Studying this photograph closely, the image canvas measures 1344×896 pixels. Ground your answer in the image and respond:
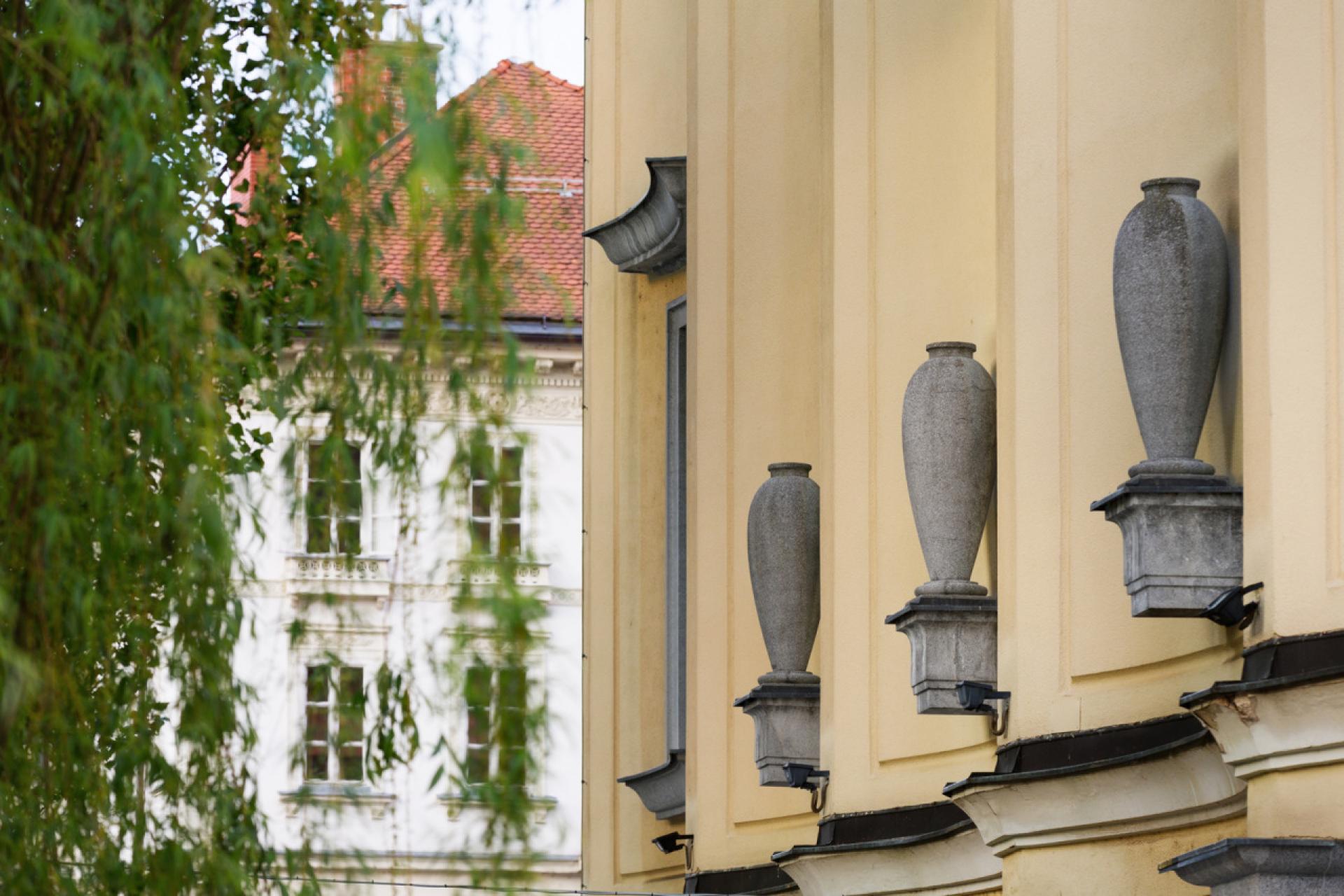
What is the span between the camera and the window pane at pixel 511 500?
4879mm

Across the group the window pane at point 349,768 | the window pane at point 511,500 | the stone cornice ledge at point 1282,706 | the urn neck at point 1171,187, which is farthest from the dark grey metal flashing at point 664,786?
the window pane at point 511,500

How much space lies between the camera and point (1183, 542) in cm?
843

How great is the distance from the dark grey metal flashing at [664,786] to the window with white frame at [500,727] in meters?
12.7

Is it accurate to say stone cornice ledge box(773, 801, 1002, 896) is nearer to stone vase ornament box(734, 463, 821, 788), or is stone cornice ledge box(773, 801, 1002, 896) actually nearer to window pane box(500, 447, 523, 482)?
stone vase ornament box(734, 463, 821, 788)

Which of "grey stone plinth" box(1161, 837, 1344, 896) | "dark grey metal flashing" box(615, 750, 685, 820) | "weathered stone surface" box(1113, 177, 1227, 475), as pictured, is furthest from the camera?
"dark grey metal flashing" box(615, 750, 685, 820)

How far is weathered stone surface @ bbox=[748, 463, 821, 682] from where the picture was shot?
1367 centimetres

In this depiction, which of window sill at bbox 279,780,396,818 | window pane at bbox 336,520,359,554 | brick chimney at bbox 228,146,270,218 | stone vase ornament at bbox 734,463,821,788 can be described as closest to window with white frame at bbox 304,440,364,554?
window pane at bbox 336,520,359,554

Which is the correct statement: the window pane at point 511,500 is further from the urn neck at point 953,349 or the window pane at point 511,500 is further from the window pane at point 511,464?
the urn neck at point 953,349

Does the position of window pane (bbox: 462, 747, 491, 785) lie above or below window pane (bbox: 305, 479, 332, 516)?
below

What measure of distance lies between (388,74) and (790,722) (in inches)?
350

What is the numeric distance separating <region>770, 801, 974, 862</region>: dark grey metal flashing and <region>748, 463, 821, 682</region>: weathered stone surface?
1.12 metres

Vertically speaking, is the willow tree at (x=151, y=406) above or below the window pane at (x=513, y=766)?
above

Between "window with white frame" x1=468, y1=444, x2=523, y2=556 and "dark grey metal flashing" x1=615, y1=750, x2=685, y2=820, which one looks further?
"dark grey metal flashing" x1=615, y1=750, x2=685, y2=820

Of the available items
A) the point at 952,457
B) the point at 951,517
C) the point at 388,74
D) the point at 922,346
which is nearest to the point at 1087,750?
the point at 951,517
